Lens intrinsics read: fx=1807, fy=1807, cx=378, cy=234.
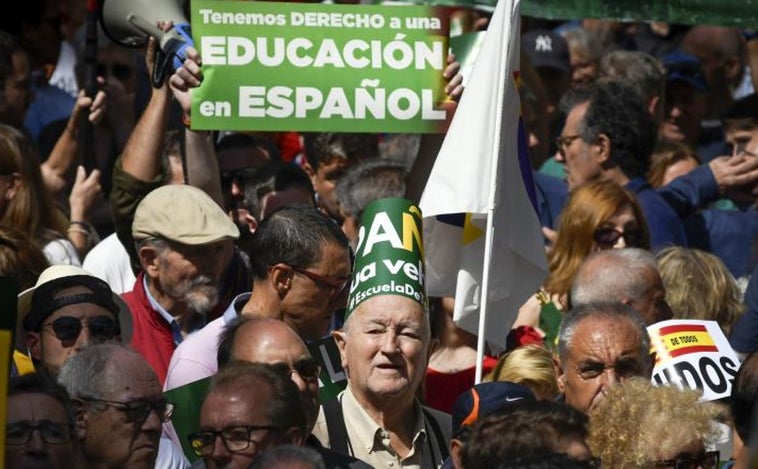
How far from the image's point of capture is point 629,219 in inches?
310

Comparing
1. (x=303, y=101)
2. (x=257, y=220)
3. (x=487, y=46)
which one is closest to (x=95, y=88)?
(x=257, y=220)

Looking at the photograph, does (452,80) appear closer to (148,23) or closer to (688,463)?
(148,23)

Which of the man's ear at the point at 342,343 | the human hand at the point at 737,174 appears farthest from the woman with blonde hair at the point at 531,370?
the human hand at the point at 737,174

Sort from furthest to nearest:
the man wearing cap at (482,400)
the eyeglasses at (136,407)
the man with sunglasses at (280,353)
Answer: the man with sunglasses at (280,353) → the man wearing cap at (482,400) → the eyeglasses at (136,407)

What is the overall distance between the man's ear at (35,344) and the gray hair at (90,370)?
52cm

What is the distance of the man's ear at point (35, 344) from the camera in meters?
6.05

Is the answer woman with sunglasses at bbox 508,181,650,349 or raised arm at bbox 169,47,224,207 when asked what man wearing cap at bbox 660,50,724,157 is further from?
raised arm at bbox 169,47,224,207

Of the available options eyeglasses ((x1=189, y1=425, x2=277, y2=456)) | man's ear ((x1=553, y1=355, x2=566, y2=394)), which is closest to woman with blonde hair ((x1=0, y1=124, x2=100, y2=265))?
man's ear ((x1=553, y1=355, x2=566, y2=394))

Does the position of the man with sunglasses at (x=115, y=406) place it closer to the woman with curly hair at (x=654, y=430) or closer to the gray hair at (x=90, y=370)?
the gray hair at (x=90, y=370)

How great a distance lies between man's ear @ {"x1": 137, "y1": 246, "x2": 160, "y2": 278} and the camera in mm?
6934

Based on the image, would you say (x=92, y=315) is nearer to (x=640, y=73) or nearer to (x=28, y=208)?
(x=28, y=208)

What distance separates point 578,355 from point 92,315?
1667mm

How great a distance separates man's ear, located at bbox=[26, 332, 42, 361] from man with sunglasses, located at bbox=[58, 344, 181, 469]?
0.59m

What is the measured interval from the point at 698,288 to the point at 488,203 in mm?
1322
